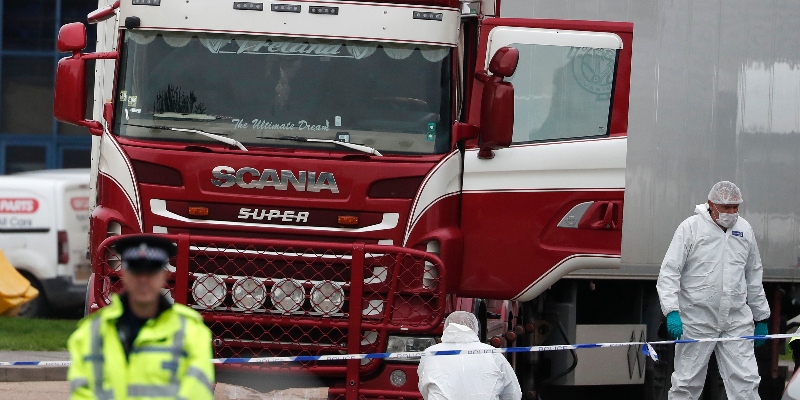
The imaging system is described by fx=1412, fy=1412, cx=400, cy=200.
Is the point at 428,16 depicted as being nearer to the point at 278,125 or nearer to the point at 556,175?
the point at 278,125

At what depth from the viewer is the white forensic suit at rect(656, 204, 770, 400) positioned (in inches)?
375

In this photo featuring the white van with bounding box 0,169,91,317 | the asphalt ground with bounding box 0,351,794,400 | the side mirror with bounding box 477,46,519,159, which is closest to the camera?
the side mirror with bounding box 477,46,519,159

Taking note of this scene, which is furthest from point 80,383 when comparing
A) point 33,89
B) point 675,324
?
point 33,89

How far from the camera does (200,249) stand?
8.36 meters

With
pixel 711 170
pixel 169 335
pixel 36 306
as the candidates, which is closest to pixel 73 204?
pixel 36 306

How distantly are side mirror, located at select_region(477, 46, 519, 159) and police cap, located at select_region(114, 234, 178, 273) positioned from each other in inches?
157

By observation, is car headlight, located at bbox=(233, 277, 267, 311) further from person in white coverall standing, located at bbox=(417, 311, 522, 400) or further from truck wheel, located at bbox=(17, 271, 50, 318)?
truck wheel, located at bbox=(17, 271, 50, 318)

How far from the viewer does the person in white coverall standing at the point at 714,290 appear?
9.51 metres

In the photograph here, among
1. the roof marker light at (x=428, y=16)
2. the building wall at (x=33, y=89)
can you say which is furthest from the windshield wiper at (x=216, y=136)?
the building wall at (x=33, y=89)

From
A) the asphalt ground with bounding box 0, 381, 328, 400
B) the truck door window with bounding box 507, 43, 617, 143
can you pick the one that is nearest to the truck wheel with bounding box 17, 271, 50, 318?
the asphalt ground with bounding box 0, 381, 328, 400

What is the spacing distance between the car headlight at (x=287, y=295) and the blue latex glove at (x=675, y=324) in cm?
252

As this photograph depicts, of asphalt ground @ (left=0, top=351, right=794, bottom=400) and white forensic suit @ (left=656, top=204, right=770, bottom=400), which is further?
asphalt ground @ (left=0, top=351, right=794, bottom=400)

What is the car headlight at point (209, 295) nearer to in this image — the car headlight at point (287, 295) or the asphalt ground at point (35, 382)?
the car headlight at point (287, 295)

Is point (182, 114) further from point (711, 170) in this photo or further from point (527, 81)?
point (711, 170)
